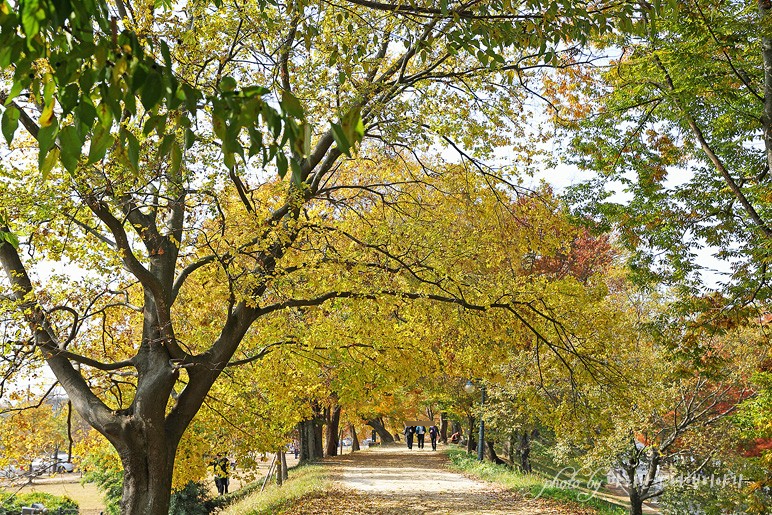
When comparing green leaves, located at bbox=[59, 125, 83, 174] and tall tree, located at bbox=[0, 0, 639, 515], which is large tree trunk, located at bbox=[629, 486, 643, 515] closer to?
tall tree, located at bbox=[0, 0, 639, 515]

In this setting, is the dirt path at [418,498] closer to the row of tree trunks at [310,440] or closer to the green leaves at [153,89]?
the row of tree trunks at [310,440]

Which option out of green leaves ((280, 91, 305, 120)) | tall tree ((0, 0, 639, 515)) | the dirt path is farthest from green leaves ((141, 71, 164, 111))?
the dirt path

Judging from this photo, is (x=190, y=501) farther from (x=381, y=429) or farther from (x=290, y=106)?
(x=381, y=429)

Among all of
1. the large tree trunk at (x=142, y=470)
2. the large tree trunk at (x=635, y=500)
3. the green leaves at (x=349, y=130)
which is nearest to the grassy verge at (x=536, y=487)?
the large tree trunk at (x=635, y=500)

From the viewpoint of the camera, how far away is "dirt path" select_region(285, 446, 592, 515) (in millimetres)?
13297

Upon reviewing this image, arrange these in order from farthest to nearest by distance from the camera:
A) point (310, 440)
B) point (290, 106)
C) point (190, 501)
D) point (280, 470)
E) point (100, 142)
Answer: point (310, 440) < point (280, 470) < point (190, 501) < point (100, 142) < point (290, 106)

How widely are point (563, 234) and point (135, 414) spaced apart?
677 centimetres

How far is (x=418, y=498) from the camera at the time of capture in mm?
15289

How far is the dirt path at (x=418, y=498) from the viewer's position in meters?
13.3

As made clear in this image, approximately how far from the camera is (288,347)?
9.65 meters

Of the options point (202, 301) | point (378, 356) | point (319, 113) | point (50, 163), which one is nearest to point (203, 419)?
point (202, 301)

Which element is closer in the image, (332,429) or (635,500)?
(635,500)

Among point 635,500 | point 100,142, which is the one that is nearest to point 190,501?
point 635,500

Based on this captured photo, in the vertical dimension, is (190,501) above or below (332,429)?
below
